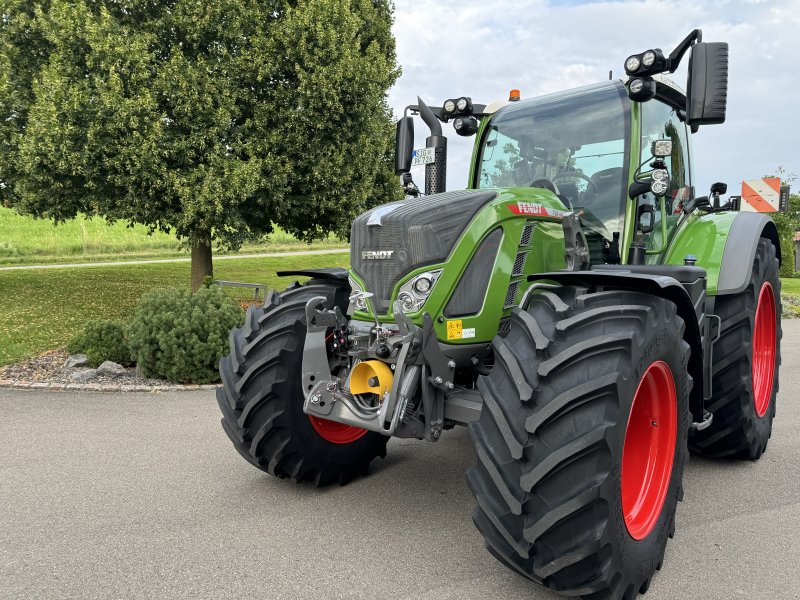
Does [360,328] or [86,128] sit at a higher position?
[86,128]

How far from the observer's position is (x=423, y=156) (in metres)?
4.42

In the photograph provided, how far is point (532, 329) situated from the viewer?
275 cm

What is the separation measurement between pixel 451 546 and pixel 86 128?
377 inches

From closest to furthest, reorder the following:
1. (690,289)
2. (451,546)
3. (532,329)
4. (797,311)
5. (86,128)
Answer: (532,329)
(451,546)
(690,289)
(86,128)
(797,311)

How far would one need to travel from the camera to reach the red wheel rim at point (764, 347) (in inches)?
197

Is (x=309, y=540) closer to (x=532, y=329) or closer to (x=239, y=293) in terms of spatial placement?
(x=532, y=329)

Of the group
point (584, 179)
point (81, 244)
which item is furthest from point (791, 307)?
point (81, 244)

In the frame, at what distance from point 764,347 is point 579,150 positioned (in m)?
2.43

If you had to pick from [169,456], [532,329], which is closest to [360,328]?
[532,329]

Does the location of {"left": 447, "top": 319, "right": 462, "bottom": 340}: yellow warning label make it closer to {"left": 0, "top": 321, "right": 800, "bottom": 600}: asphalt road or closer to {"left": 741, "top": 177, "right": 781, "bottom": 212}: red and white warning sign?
{"left": 0, "top": 321, "right": 800, "bottom": 600}: asphalt road

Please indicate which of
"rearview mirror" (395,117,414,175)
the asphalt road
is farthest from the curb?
"rearview mirror" (395,117,414,175)

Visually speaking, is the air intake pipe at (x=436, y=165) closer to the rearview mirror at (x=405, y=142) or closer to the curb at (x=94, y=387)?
the rearview mirror at (x=405, y=142)

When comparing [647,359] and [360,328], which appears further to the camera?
[360,328]

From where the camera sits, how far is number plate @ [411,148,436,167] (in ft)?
14.3
